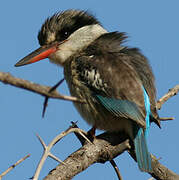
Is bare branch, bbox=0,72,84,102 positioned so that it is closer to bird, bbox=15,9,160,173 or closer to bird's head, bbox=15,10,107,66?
bird, bbox=15,9,160,173

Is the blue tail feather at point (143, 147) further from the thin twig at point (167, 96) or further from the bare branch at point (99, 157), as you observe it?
the thin twig at point (167, 96)

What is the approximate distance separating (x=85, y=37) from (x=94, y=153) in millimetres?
2017

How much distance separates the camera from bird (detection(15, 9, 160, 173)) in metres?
3.38

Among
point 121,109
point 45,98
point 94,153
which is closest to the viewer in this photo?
point 45,98

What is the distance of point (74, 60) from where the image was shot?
155 inches

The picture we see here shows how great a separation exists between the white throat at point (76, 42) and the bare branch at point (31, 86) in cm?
297

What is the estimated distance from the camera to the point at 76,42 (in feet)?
14.5

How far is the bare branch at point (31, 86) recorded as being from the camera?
124cm

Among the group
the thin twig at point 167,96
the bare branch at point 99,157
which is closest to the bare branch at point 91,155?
the bare branch at point 99,157

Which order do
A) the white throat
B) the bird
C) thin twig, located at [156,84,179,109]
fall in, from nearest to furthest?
the bird
thin twig, located at [156,84,179,109]
the white throat

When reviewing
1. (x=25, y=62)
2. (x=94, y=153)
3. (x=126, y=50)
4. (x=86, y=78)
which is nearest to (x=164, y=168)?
(x=94, y=153)

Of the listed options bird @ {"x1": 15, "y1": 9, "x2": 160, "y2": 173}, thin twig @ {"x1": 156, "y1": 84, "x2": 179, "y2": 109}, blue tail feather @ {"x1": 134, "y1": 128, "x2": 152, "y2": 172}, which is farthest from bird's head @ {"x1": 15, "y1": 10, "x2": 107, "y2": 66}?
blue tail feather @ {"x1": 134, "y1": 128, "x2": 152, "y2": 172}

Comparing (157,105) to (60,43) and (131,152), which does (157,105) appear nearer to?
(131,152)

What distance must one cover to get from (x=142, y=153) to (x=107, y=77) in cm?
84
